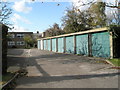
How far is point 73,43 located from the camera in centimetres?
2617

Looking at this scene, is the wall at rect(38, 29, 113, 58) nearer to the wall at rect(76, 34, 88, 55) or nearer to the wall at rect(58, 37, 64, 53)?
the wall at rect(76, 34, 88, 55)

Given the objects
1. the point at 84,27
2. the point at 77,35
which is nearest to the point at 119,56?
the point at 77,35

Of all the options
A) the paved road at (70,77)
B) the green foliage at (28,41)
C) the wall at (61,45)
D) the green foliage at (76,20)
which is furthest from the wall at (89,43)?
the green foliage at (28,41)

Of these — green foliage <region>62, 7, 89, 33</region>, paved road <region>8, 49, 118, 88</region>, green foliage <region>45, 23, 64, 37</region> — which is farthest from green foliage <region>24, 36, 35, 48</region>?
paved road <region>8, 49, 118, 88</region>

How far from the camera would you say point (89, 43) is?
2125 centimetres

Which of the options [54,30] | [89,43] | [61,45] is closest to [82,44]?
[89,43]

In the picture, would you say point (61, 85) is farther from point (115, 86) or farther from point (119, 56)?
point (119, 56)

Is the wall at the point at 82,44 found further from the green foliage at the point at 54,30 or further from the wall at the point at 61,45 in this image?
the green foliage at the point at 54,30

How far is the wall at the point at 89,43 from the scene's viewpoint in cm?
1783

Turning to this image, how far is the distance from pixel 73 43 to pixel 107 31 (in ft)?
30.8

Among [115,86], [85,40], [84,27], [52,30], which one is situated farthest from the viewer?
[52,30]

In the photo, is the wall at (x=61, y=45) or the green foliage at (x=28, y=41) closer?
the wall at (x=61, y=45)

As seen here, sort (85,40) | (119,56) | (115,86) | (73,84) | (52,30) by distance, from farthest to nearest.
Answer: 1. (52,30)
2. (85,40)
3. (119,56)
4. (73,84)
5. (115,86)

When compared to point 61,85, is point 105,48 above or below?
above
